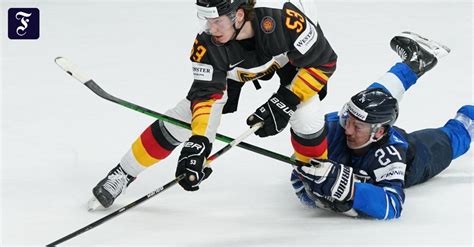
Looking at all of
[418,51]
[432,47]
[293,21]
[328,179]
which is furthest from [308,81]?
[432,47]

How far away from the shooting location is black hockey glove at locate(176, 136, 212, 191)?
133 inches

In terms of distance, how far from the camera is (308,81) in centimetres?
365

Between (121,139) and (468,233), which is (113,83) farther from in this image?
(468,233)

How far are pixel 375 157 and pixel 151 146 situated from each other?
840 millimetres

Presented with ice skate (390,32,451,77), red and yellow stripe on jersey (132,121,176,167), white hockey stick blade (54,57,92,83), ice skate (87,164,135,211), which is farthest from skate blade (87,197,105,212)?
ice skate (390,32,451,77)

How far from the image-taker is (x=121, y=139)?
4547mm

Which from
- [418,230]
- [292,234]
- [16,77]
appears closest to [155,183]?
[292,234]

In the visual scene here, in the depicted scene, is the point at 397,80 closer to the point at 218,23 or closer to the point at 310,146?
the point at 310,146

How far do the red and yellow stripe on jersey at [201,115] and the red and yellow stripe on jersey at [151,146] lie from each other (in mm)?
281

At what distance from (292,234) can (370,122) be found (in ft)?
1.78

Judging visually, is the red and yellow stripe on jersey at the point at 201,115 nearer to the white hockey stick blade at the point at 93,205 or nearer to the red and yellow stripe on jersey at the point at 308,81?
the red and yellow stripe on jersey at the point at 308,81

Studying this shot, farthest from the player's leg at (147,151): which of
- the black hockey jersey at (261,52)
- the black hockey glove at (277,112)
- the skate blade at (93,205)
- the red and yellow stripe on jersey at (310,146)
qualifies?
the red and yellow stripe on jersey at (310,146)

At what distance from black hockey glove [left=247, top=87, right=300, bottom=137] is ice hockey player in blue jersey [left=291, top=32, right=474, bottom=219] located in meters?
0.18

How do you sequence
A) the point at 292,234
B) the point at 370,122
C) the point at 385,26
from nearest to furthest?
the point at 292,234, the point at 370,122, the point at 385,26
